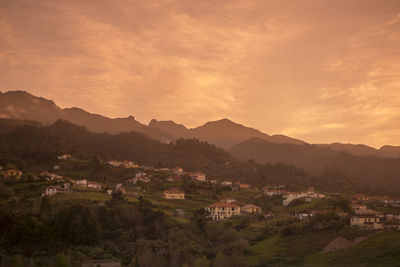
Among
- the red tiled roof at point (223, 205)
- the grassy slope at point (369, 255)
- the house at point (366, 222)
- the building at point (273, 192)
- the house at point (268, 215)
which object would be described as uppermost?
the building at point (273, 192)

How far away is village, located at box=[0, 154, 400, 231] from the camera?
69.2m

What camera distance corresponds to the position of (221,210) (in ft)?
257

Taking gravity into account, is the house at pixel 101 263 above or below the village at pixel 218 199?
below

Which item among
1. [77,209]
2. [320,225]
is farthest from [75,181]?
[320,225]

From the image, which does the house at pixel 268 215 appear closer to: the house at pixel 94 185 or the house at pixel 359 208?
the house at pixel 359 208

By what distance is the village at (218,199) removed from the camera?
69.2 m

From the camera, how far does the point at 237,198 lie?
94000mm

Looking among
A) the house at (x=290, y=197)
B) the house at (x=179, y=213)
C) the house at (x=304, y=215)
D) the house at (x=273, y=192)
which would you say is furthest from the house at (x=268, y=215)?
the house at (x=273, y=192)

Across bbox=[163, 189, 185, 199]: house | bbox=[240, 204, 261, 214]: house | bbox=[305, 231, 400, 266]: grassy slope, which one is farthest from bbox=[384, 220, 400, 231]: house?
bbox=[163, 189, 185, 199]: house

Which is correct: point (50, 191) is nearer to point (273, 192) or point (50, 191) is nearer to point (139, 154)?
point (273, 192)

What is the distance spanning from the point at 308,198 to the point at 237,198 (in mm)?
14002

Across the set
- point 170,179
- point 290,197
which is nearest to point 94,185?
point 170,179

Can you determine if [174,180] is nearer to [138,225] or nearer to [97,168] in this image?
[97,168]

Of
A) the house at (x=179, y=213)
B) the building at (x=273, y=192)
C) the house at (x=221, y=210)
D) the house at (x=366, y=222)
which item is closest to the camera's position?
the house at (x=366, y=222)
